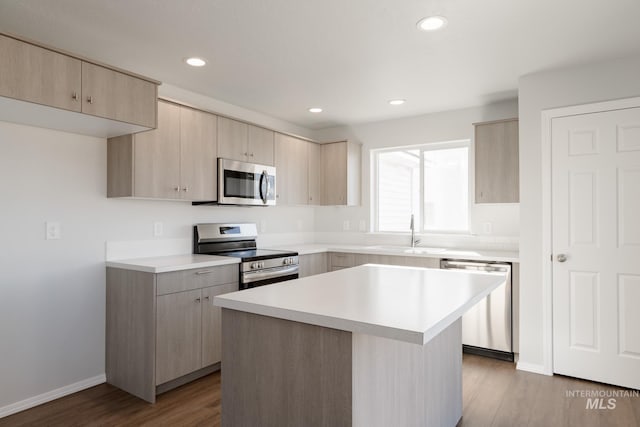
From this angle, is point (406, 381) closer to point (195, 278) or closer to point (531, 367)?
point (195, 278)

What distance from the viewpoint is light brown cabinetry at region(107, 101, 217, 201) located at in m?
2.96

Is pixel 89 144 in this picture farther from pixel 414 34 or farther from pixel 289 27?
pixel 414 34

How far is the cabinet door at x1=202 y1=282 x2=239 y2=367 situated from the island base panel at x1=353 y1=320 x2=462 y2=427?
1.75 m

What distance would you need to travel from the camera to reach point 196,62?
298 centimetres

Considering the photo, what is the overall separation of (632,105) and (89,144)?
398cm

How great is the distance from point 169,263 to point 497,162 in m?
3.02

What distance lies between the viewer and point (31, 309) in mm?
2713

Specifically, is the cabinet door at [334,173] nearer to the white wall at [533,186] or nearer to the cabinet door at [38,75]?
the white wall at [533,186]

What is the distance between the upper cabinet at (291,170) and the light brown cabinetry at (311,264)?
2.14 ft

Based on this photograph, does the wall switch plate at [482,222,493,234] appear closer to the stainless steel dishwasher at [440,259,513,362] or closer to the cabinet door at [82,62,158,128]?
the stainless steel dishwasher at [440,259,513,362]

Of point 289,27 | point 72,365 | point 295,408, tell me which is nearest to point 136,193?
point 72,365

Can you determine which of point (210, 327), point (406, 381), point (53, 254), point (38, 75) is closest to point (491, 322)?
point (406, 381)

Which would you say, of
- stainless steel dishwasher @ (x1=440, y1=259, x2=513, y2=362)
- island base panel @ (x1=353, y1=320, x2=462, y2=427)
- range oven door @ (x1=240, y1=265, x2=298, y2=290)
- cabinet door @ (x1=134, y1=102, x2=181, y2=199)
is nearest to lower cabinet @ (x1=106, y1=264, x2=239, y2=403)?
range oven door @ (x1=240, y1=265, x2=298, y2=290)

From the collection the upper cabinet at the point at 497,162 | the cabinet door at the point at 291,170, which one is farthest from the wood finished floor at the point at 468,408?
the cabinet door at the point at 291,170
